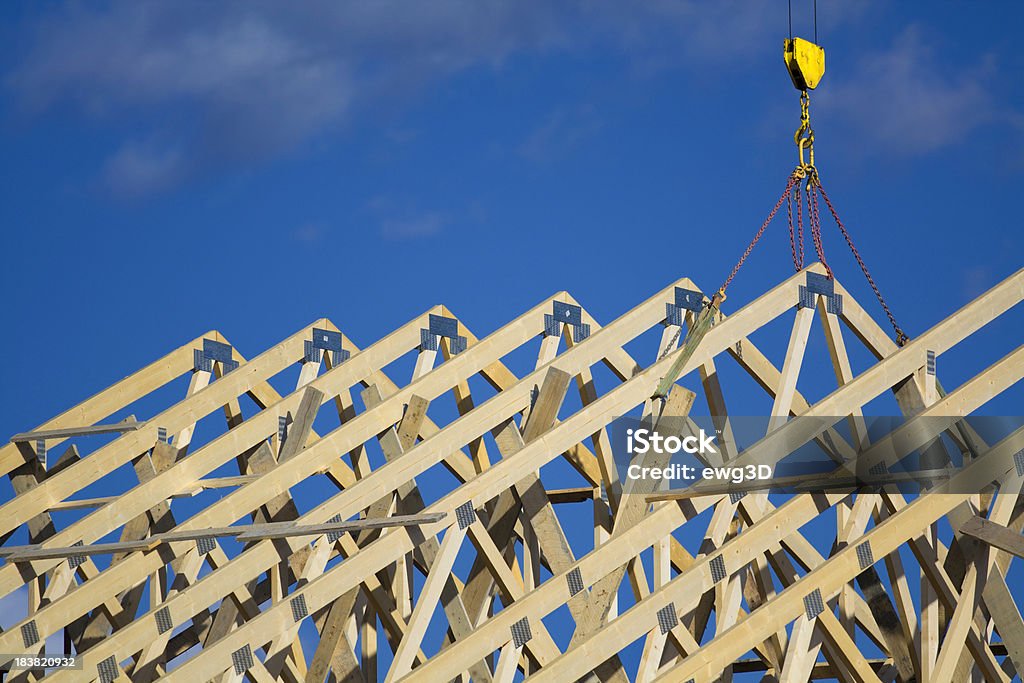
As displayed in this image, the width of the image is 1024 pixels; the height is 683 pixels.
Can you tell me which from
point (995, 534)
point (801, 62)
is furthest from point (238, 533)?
point (801, 62)

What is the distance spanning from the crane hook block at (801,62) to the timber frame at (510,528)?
1.61 m

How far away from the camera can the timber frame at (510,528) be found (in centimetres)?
1062

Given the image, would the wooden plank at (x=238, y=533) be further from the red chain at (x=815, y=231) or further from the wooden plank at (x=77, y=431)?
the red chain at (x=815, y=231)

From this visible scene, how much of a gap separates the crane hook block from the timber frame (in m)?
1.61

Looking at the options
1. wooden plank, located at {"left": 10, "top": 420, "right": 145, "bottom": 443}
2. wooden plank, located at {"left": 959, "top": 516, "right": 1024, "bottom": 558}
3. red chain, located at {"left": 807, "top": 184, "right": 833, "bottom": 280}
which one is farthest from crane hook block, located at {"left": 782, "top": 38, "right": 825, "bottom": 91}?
wooden plank, located at {"left": 10, "top": 420, "right": 145, "bottom": 443}

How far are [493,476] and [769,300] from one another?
3114mm

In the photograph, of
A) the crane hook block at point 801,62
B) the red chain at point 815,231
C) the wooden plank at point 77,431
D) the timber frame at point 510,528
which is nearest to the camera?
the timber frame at point 510,528

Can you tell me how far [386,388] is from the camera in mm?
15656

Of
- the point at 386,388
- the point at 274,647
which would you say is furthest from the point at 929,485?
the point at 386,388

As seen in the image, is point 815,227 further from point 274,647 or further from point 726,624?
point 274,647

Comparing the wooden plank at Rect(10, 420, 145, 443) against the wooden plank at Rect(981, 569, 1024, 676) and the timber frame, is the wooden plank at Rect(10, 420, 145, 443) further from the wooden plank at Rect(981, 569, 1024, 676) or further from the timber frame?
the wooden plank at Rect(981, 569, 1024, 676)

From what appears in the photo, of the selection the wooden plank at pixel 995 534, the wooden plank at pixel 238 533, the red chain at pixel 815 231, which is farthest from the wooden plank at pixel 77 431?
the wooden plank at pixel 995 534

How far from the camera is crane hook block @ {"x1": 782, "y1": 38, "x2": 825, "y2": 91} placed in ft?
45.1

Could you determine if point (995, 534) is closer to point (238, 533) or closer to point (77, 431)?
point (238, 533)
